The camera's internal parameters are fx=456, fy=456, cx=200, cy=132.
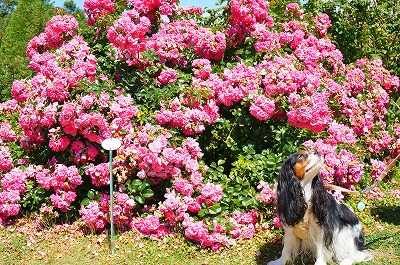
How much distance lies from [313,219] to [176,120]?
6.42ft

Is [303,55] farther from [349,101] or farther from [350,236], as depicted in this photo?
[350,236]

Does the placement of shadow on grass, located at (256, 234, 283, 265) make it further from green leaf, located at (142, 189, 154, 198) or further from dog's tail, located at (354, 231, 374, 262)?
green leaf, located at (142, 189, 154, 198)

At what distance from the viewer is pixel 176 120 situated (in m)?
4.97

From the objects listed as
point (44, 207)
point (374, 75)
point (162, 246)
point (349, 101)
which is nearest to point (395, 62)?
point (374, 75)

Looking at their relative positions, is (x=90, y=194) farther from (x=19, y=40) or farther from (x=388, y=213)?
(x=19, y=40)

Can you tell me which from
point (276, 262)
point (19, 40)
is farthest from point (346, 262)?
point (19, 40)

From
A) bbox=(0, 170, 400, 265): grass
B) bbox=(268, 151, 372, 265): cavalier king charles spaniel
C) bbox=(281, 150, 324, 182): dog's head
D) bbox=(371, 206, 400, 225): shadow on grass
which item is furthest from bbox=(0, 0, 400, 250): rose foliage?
bbox=(281, 150, 324, 182): dog's head

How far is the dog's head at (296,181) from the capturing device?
342 cm

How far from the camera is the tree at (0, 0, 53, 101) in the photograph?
9457mm

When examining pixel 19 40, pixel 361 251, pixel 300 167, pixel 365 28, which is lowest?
pixel 19 40

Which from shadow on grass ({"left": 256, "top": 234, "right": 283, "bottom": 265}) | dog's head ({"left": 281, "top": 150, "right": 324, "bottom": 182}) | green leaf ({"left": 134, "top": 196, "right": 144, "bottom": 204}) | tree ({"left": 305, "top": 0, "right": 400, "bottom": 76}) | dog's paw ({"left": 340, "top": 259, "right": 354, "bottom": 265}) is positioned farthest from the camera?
tree ({"left": 305, "top": 0, "right": 400, "bottom": 76})

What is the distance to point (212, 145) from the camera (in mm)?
5543

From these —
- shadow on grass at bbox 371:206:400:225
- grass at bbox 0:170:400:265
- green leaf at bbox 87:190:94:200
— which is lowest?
shadow on grass at bbox 371:206:400:225

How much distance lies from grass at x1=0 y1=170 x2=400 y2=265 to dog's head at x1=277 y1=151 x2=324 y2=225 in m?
0.70
